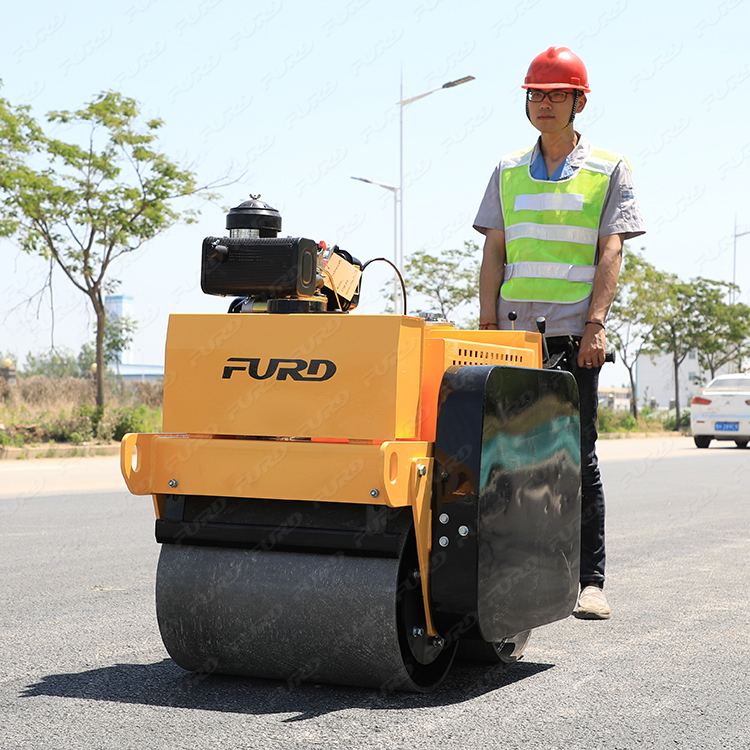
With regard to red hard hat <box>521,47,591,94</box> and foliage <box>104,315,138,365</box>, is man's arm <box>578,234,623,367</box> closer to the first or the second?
red hard hat <box>521,47,591,94</box>

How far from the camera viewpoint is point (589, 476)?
4.57 metres

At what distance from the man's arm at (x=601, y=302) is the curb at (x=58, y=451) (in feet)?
46.5

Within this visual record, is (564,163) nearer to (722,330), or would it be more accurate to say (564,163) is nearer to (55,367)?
(55,367)

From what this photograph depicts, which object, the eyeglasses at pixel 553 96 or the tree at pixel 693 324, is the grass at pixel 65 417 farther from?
the tree at pixel 693 324

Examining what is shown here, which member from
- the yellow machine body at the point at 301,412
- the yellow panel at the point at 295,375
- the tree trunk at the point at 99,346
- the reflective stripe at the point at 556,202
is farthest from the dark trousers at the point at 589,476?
the tree trunk at the point at 99,346

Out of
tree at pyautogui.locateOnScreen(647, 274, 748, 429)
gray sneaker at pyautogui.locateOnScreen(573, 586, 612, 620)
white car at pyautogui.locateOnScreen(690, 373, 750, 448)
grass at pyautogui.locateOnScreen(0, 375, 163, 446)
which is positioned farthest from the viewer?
tree at pyautogui.locateOnScreen(647, 274, 748, 429)

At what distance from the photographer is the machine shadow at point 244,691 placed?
312 cm

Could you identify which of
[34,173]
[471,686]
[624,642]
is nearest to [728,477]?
[624,642]

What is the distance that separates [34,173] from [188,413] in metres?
17.2

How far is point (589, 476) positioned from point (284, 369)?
6.20ft

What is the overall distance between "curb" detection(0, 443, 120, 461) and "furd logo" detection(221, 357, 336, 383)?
14618 mm

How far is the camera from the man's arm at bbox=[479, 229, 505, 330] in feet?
15.4

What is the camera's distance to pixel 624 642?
160 inches

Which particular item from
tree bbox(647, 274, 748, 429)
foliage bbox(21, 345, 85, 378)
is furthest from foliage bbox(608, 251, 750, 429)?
foliage bbox(21, 345, 85, 378)
